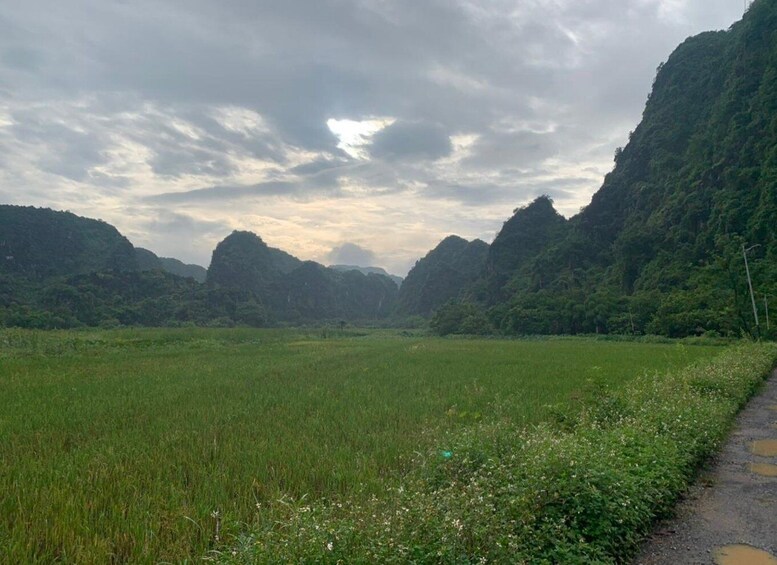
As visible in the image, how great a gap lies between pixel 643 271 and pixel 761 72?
1790 cm

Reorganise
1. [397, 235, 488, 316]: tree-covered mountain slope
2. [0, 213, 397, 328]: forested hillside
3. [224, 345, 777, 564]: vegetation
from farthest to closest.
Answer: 1. [397, 235, 488, 316]: tree-covered mountain slope
2. [0, 213, 397, 328]: forested hillside
3. [224, 345, 777, 564]: vegetation

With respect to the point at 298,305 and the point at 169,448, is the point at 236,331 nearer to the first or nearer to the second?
the point at 169,448

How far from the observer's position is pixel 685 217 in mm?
40000

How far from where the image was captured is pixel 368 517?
9.95ft

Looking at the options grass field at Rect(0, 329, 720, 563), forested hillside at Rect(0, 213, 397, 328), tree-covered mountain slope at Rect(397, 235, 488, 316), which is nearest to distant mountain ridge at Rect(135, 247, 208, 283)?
forested hillside at Rect(0, 213, 397, 328)

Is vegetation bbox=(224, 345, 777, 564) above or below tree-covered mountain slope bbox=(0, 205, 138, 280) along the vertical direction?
below

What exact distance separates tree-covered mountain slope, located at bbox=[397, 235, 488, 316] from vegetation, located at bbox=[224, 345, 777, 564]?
80964 millimetres

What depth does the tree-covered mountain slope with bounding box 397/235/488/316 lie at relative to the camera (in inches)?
3780

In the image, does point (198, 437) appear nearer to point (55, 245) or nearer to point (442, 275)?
point (55, 245)

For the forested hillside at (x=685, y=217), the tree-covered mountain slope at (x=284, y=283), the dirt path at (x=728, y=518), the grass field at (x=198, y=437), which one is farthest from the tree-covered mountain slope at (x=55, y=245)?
the dirt path at (x=728, y=518)

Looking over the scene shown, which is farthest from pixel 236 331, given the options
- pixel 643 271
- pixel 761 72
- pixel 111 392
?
pixel 761 72

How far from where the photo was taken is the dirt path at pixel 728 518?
3.45 meters

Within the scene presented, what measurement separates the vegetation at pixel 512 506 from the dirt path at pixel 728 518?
163 mm

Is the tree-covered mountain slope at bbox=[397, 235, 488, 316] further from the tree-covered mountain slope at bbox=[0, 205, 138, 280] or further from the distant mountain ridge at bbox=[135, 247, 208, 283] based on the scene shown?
the tree-covered mountain slope at bbox=[0, 205, 138, 280]
